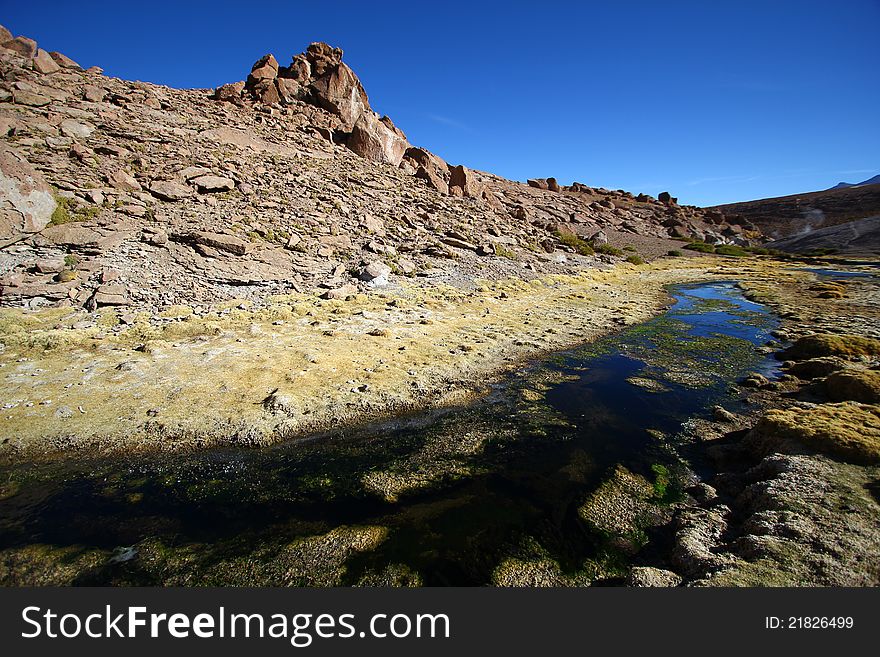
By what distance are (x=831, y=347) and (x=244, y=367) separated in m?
19.9

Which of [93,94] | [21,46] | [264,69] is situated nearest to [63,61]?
[21,46]

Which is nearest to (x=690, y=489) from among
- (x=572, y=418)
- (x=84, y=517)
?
(x=572, y=418)

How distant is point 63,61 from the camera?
32594 millimetres

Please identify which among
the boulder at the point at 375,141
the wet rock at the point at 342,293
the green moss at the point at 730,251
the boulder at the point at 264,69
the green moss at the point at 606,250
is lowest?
the wet rock at the point at 342,293

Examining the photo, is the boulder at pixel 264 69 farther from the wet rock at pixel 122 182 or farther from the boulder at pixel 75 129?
the wet rock at pixel 122 182

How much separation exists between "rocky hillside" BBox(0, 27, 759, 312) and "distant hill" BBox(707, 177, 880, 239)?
8813cm

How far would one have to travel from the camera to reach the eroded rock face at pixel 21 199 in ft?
49.9

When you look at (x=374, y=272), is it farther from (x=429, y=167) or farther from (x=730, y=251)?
(x=730, y=251)

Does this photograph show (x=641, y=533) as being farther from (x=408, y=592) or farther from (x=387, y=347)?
(x=387, y=347)

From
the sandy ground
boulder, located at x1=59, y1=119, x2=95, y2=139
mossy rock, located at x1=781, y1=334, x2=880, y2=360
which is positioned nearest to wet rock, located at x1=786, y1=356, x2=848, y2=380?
mossy rock, located at x1=781, y1=334, x2=880, y2=360

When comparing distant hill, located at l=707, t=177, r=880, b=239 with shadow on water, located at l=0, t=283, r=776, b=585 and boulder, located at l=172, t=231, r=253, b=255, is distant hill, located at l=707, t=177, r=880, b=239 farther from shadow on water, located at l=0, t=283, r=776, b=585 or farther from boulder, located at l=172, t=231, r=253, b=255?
boulder, located at l=172, t=231, r=253, b=255

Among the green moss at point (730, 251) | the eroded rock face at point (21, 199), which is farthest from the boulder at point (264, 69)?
the green moss at point (730, 251)

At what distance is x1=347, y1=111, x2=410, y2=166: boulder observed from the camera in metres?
39.4

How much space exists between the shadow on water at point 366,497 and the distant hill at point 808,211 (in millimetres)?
120992
